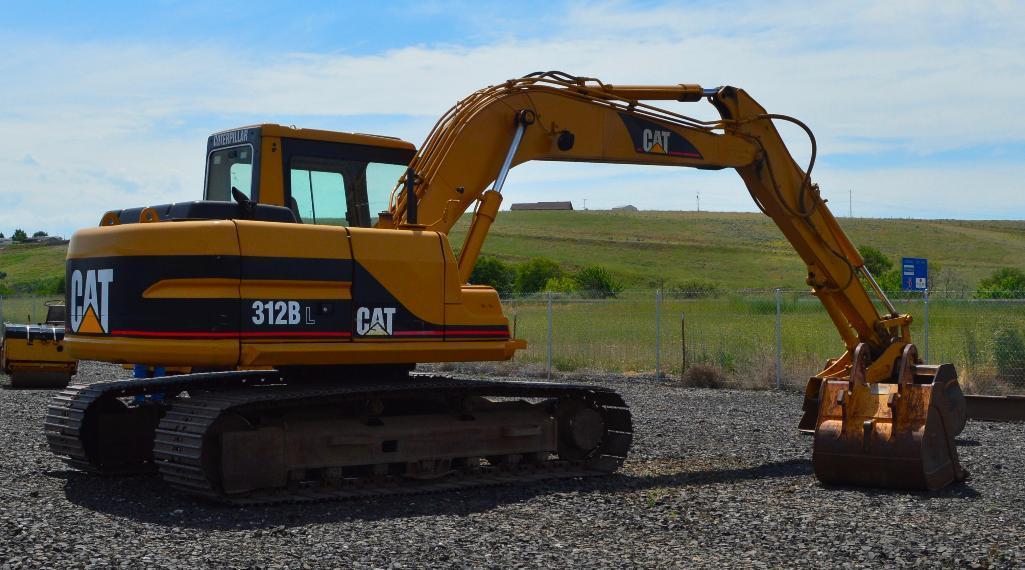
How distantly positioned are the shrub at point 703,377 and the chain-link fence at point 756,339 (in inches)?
2.0

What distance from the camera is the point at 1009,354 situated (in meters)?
21.2

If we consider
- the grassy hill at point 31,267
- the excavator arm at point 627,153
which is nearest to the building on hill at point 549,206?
the grassy hill at point 31,267

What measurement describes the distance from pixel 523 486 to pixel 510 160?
3.04 meters

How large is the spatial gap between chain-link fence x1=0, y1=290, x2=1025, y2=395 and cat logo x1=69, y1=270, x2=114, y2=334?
30.0ft

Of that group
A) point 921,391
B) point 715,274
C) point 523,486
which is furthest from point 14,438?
point 715,274

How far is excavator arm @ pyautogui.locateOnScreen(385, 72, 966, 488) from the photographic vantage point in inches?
418

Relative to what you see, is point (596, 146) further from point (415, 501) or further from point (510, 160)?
point (415, 501)

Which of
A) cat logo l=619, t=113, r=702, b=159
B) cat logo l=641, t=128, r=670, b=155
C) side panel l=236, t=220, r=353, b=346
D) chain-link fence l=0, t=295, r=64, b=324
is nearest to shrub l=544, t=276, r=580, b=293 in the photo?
chain-link fence l=0, t=295, r=64, b=324

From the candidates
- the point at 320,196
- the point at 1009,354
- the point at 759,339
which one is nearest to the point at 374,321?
the point at 320,196

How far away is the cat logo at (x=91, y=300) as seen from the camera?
952 cm

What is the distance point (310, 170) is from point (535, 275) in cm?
4219

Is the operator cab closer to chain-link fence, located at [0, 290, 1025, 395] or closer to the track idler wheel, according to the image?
the track idler wheel

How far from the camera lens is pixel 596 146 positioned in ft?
39.6

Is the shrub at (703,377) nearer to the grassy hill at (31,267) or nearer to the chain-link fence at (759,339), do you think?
the chain-link fence at (759,339)
